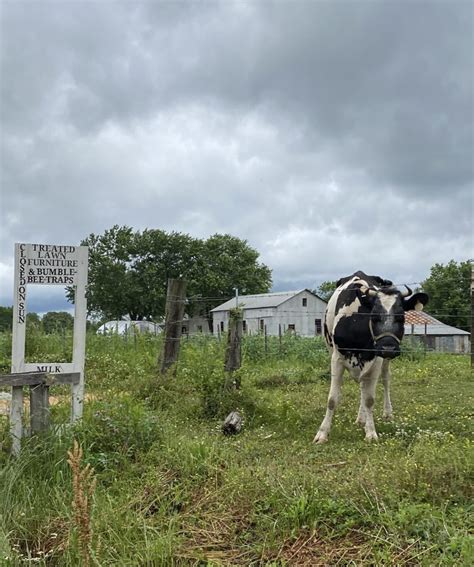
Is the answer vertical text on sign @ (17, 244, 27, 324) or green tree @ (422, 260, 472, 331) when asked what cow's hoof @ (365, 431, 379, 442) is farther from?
green tree @ (422, 260, 472, 331)

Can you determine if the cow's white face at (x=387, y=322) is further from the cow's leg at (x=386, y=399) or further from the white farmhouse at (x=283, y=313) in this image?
the white farmhouse at (x=283, y=313)

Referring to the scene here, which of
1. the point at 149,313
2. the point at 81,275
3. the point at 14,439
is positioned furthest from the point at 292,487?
→ the point at 149,313

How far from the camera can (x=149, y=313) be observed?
172 feet

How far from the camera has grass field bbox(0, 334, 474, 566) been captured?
358cm

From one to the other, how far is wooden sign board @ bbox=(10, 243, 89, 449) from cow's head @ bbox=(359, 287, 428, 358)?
3224mm

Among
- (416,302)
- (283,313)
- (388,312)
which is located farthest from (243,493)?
(283,313)

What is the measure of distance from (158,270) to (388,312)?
4899 cm

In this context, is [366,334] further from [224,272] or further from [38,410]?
[224,272]

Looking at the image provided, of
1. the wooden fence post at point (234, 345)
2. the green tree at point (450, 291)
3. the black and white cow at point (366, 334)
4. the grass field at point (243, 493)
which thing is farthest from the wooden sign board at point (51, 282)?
the green tree at point (450, 291)

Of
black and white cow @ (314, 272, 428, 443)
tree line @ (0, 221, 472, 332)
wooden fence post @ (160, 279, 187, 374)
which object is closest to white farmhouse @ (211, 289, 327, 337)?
tree line @ (0, 221, 472, 332)

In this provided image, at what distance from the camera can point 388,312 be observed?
6.23 metres

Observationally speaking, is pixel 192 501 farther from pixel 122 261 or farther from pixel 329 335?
pixel 122 261

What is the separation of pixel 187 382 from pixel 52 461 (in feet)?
10.5

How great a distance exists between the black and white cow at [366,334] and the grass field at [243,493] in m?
0.36
